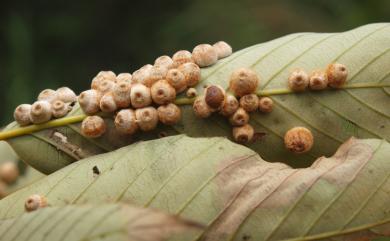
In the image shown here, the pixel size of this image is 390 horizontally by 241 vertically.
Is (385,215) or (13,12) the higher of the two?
(13,12)

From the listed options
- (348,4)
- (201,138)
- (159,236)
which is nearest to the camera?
(159,236)

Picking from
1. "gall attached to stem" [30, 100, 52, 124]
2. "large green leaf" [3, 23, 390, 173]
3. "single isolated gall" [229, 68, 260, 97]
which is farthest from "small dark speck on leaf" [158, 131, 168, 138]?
"gall attached to stem" [30, 100, 52, 124]

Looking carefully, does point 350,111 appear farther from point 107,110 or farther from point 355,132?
point 107,110

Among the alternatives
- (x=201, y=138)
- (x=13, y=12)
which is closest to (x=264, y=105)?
(x=201, y=138)

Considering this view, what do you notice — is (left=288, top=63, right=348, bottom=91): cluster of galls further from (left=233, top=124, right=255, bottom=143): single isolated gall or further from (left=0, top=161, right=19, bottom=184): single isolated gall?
(left=0, top=161, right=19, bottom=184): single isolated gall

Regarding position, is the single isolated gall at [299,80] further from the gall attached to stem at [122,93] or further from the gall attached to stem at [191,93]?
the gall attached to stem at [122,93]
